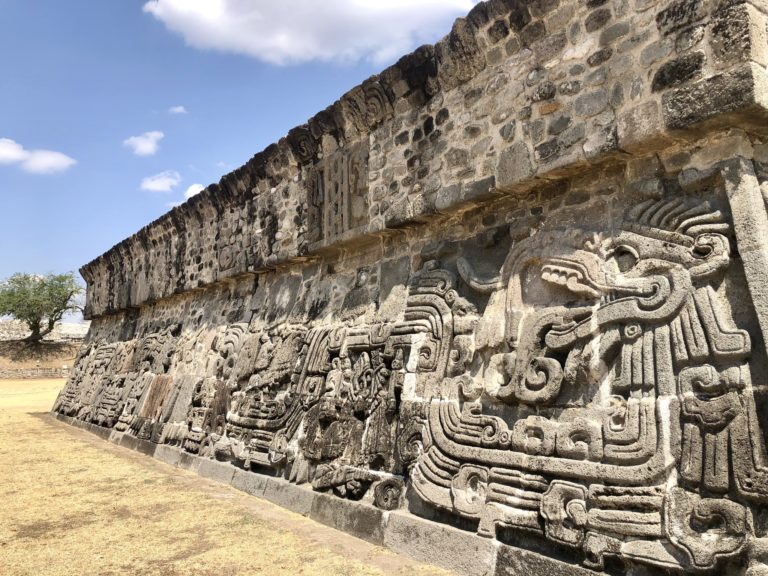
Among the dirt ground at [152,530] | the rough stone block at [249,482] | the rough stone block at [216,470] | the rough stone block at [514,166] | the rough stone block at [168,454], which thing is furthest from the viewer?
the rough stone block at [168,454]

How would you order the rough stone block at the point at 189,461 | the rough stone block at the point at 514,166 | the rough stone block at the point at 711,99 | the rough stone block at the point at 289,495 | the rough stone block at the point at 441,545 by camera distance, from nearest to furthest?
the rough stone block at the point at 711,99 < the rough stone block at the point at 441,545 < the rough stone block at the point at 514,166 < the rough stone block at the point at 289,495 < the rough stone block at the point at 189,461

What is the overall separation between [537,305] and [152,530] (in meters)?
2.84

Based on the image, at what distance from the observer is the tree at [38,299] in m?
26.5

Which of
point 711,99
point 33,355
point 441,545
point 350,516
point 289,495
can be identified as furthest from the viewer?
point 33,355

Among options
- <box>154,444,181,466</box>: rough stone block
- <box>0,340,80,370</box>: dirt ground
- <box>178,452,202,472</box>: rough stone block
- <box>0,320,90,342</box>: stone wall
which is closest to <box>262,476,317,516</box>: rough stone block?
<box>178,452,202,472</box>: rough stone block

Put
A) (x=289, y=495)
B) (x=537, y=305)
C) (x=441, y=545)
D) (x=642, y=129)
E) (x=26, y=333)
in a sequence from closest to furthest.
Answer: (x=642, y=129) → (x=441, y=545) → (x=537, y=305) → (x=289, y=495) → (x=26, y=333)

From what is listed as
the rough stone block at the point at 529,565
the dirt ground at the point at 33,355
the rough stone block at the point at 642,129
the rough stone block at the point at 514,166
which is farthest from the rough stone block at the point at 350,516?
the dirt ground at the point at 33,355

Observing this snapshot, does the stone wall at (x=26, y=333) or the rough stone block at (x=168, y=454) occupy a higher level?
the stone wall at (x=26, y=333)

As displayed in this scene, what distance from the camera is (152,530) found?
155 inches

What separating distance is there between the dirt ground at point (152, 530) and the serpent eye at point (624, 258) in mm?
1769

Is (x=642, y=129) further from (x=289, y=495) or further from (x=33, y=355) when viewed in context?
(x=33, y=355)

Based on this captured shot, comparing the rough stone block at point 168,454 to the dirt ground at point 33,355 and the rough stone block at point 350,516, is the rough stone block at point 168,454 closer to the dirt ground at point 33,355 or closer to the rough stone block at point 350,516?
the rough stone block at point 350,516

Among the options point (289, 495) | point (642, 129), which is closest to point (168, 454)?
point (289, 495)

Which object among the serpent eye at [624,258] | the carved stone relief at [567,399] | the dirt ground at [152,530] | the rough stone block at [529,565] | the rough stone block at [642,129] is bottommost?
the dirt ground at [152,530]
